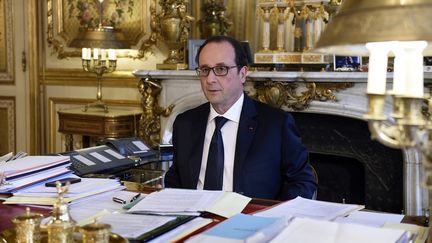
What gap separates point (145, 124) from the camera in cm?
416

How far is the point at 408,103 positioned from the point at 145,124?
136 inches

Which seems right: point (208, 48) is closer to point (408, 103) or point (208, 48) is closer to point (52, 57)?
point (408, 103)

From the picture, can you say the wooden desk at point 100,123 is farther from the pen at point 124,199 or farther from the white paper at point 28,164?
the pen at point 124,199

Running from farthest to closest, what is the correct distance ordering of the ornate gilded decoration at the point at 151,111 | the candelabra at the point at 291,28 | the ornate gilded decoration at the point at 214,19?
the ornate gilded decoration at the point at 151,111 < the ornate gilded decoration at the point at 214,19 < the candelabra at the point at 291,28

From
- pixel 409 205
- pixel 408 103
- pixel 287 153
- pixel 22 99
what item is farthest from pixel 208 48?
pixel 22 99

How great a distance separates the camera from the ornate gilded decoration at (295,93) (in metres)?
3.48

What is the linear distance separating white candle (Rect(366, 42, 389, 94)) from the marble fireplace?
2.47 metres

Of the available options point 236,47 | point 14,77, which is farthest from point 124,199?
point 14,77

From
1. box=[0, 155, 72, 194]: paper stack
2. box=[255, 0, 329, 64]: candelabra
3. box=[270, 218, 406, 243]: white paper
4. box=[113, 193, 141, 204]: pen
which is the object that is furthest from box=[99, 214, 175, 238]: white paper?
box=[255, 0, 329, 64]: candelabra

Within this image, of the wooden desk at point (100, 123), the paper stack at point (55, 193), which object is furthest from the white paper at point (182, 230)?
the wooden desk at point (100, 123)

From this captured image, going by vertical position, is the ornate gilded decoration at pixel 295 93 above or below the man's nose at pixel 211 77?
below

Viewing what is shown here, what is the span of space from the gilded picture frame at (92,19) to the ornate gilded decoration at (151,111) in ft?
1.76

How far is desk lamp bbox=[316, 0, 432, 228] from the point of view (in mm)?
754

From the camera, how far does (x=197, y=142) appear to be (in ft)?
7.02
